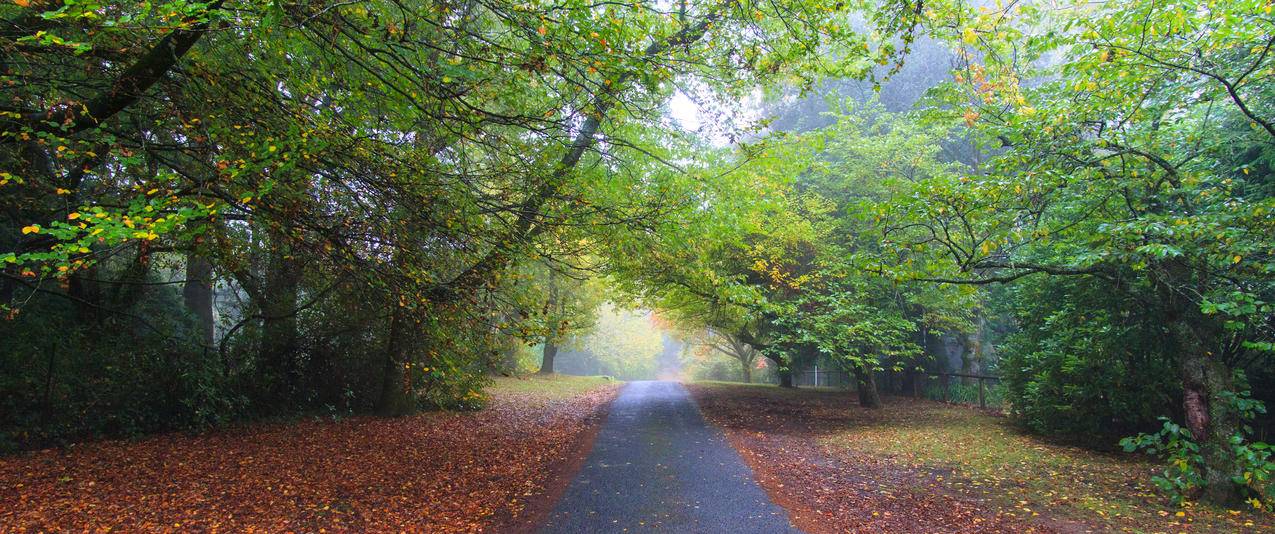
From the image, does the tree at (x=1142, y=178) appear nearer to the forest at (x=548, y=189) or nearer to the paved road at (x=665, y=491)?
the forest at (x=548, y=189)

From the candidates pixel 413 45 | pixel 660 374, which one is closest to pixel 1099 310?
pixel 413 45

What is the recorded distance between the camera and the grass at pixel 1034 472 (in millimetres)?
5590

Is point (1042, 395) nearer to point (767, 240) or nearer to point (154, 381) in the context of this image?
point (767, 240)

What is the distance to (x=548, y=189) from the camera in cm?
670

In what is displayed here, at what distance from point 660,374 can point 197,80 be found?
68.7 m

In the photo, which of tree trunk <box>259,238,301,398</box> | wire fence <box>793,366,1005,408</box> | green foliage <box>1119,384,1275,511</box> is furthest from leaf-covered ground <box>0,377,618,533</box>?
wire fence <box>793,366,1005,408</box>

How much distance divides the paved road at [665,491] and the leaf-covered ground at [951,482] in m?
0.41

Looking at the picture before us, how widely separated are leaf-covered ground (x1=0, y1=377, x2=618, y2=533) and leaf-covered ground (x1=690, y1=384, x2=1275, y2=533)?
3.13 m

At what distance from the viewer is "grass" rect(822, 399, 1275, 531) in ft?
18.3

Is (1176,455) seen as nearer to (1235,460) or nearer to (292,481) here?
(1235,460)

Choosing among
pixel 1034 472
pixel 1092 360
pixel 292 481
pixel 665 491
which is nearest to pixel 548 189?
pixel 665 491

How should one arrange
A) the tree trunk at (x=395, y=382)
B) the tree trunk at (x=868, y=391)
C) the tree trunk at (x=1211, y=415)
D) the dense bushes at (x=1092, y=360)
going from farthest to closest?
the tree trunk at (x=868, y=391) → the tree trunk at (x=395, y=382) → the dense bushes at (x=1092, y=360) → the tree trunk at (x=1211, y=415)

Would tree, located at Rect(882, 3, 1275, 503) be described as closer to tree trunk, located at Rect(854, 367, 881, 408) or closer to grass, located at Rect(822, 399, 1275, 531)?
grass, located at Rect(822, 399, 1275, 531)

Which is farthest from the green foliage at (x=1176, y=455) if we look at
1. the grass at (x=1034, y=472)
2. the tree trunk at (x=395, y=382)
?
the tree trunk at (x=395, y=382)
